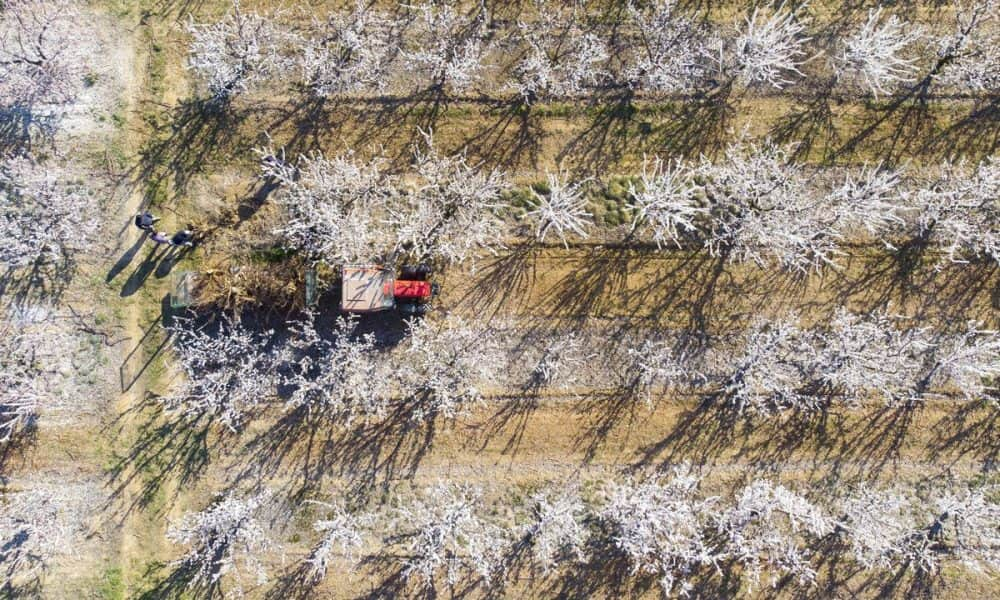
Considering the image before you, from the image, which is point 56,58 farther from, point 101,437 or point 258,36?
point 101,437

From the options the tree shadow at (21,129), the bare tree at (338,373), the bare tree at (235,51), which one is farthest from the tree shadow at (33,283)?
the bare tree at (338,373)

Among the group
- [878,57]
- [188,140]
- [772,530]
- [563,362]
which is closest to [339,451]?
[563,362]

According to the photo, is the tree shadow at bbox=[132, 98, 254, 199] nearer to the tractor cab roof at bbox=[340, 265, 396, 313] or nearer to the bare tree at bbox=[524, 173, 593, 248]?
the tractor cab roof at bbox=[340, 265, 396, 313]

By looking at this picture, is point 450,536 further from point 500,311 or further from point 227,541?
point 500,311

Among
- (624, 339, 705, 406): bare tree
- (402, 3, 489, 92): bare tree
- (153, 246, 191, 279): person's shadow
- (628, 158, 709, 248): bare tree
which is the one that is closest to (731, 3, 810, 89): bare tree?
(628, 158, 709, 248): bare tree

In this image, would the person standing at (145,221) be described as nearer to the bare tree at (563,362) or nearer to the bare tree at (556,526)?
the bare tree at (563,362)

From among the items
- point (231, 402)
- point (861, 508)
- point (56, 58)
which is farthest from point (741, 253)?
point (56, 58)
